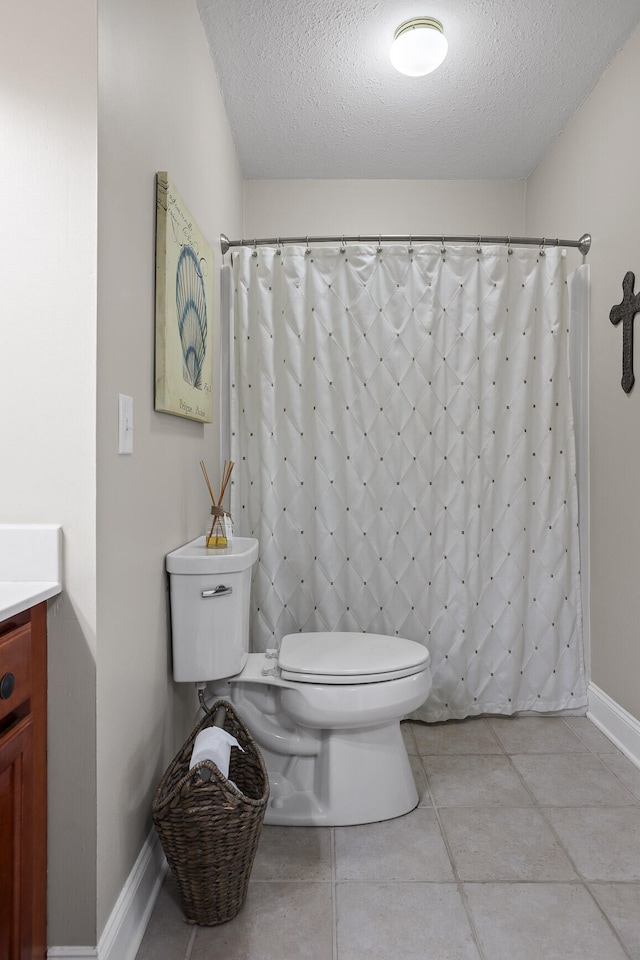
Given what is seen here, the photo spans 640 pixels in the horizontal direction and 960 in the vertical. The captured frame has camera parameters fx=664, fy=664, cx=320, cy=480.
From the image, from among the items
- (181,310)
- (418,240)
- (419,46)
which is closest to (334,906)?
(181,310)

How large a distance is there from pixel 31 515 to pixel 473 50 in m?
2.19

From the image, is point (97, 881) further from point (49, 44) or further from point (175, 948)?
point (49, 44)

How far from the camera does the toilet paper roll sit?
1.44 metres

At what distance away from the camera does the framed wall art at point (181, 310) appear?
1.58 meters

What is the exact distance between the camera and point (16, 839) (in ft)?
3.51

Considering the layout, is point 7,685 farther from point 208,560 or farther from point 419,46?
point 419,46

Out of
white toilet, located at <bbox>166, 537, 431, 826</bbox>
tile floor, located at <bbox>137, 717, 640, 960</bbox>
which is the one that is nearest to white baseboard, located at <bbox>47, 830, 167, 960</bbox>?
tile floor, located at <bbox>137, 717, 640, 960</bbox>

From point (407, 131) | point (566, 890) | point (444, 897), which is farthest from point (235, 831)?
point (407, 131)

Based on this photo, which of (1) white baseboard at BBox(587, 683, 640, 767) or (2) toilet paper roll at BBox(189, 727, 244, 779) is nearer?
(2) toilet paper roll at BBox(189, 727, 244, 779)

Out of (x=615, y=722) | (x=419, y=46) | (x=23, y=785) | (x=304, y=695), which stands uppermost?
(x=419, y=46)

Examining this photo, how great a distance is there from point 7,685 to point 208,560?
27.9 inches

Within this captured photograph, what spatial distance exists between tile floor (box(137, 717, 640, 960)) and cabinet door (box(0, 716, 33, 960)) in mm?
399

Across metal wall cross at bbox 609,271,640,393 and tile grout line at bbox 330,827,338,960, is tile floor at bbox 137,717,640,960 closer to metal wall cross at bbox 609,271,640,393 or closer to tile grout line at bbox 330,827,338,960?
tile grout line at bbox 330,827,338,960

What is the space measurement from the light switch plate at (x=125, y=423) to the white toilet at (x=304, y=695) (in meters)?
0.43
